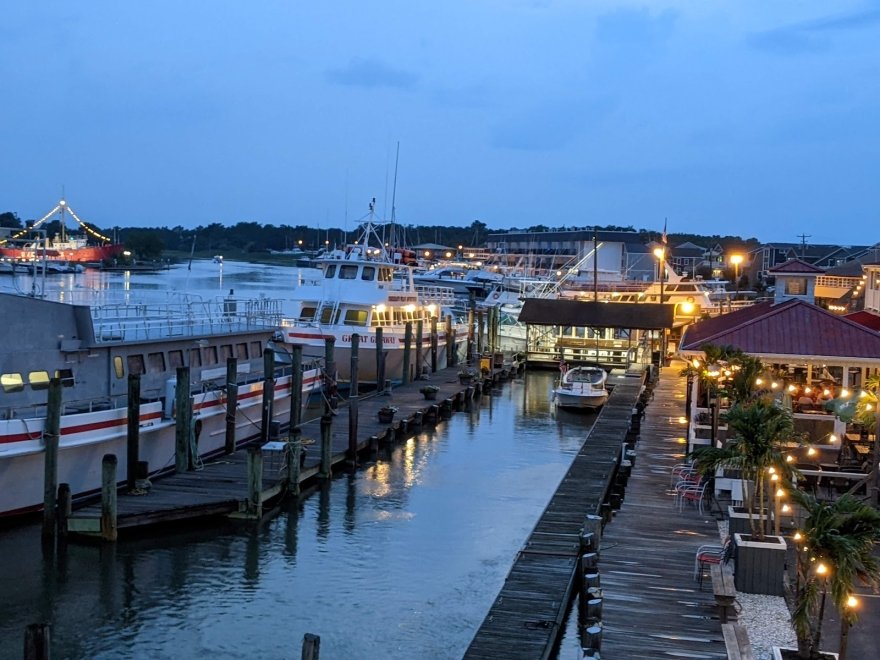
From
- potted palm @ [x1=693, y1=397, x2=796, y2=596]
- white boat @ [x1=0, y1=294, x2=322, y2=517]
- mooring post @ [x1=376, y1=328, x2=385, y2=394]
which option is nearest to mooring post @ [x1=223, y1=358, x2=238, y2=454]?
white boat @ [x1=0, y1=294, x2=322, y2=517]

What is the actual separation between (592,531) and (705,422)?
12.0m

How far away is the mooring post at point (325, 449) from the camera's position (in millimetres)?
28047

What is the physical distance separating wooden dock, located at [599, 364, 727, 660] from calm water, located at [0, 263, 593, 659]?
2075 mm

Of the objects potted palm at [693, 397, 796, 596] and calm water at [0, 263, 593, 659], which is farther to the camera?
calm water at [0, 263, 593, 659]

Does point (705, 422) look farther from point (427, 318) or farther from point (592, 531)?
point (427, 318)

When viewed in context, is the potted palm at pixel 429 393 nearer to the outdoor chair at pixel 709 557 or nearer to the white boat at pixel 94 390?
the white boat at pixel 94 390

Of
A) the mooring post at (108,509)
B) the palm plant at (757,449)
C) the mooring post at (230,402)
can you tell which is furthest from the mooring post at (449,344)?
the palm plant at (757,449)

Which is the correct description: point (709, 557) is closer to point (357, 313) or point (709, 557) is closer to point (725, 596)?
point (725, 596)

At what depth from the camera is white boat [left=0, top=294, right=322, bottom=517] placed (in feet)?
75.5

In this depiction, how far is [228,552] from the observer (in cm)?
2233

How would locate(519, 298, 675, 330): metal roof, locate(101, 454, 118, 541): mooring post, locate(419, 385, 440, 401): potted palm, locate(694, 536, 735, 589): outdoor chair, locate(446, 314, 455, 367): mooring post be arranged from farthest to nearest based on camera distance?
locate(446, 314, 455, 367): mooring post < locate(519, 298, 675, 330): metal roof < locate(419, 385, 440, 401): potted palm < locate(101, 454, 118, 541): mooring post < locate(694, 536, 735, 589): outdoor chair

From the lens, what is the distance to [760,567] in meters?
15.3

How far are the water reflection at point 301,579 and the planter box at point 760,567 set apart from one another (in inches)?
202

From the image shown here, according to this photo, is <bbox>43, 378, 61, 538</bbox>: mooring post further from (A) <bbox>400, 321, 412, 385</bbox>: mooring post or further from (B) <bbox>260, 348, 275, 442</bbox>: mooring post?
(A) <bbox>400, 321, 412, 385</bbox>: mooring post
